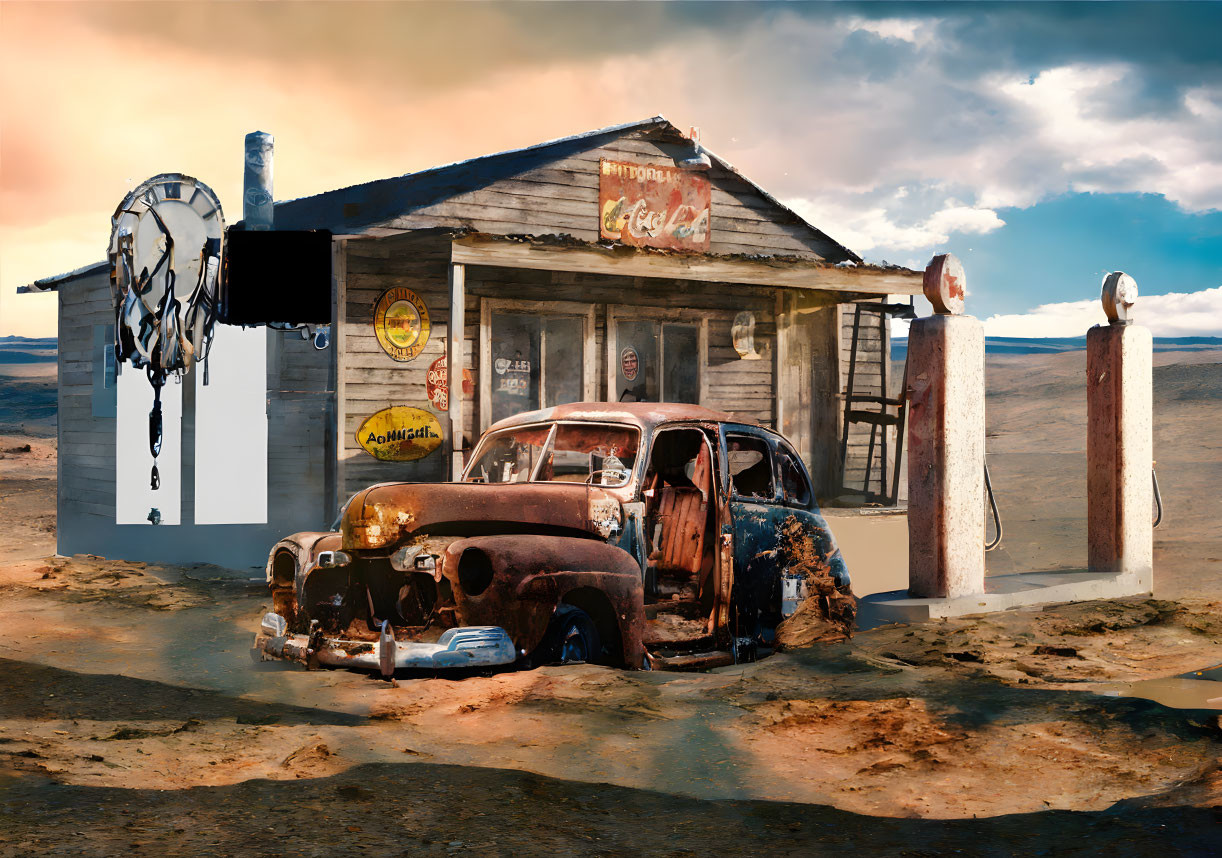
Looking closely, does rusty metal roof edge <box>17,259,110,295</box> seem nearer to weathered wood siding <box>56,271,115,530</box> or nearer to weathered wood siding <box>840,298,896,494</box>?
weathered wood siding <box>56,271,115,530</box>

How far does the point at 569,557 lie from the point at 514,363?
7574mm

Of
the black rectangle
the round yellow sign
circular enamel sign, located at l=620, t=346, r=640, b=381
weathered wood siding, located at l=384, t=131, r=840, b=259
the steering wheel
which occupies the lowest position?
the steering wheel

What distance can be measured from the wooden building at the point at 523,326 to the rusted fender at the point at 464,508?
445 cm

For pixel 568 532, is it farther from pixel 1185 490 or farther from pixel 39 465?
pixel 39 465

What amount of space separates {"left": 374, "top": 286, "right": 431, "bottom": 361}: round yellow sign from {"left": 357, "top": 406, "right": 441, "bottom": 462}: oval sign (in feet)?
2.20

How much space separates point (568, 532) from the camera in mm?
5719

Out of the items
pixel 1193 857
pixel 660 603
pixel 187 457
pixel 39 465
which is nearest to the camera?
pixel 1193 857

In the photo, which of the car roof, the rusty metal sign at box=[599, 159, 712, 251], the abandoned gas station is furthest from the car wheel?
the rusty metal sign at box=[599, 159, 712, 251]

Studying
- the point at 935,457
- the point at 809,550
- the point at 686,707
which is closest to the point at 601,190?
the point at 935,457

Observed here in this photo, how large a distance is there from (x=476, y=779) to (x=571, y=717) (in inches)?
42.4

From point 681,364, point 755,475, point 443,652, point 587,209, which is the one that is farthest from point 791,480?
point 587,209

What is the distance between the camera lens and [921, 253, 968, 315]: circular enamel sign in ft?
26.8

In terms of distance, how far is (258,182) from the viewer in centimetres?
1223

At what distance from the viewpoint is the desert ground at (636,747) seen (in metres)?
3.67
